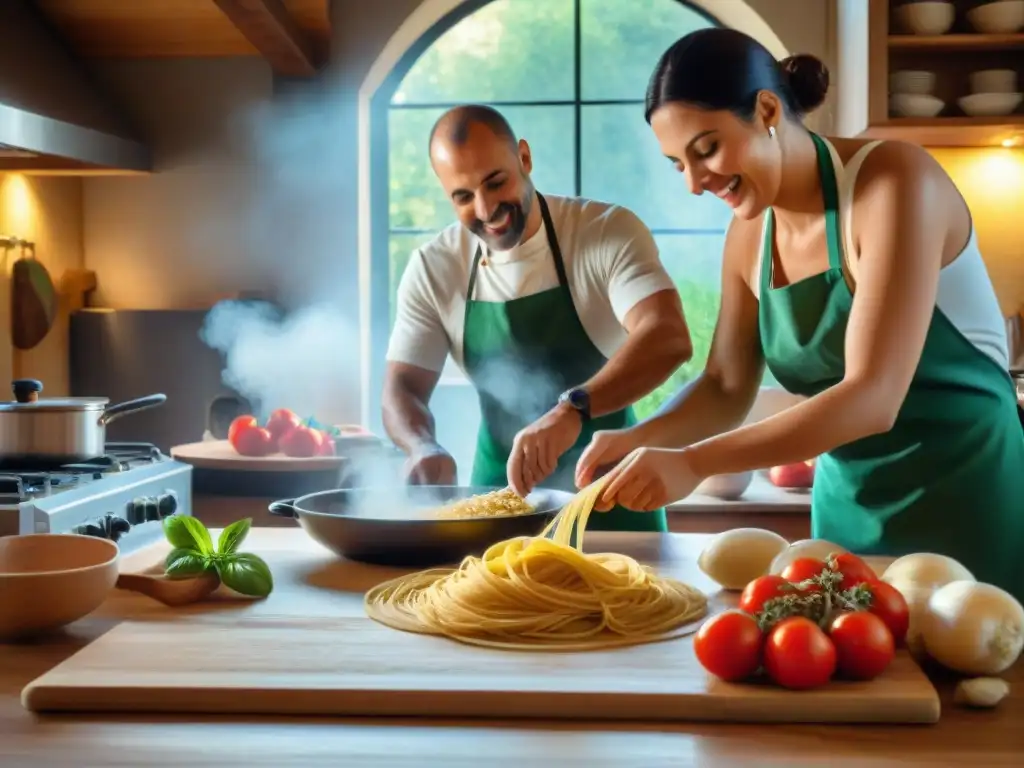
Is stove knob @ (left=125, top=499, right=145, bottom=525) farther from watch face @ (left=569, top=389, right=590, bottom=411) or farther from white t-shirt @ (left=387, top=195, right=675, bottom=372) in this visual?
watch face @ (left=569, top=389, right=590, bottom=411)

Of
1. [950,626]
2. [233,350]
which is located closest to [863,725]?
[950,626]

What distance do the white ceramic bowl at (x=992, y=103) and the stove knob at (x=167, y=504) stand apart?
2.97 metres

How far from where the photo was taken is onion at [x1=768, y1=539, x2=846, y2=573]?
143 centimetres

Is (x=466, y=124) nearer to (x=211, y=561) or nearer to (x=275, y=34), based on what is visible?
(x=211, y=561)

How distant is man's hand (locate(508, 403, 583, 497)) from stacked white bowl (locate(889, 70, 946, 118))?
2.35m

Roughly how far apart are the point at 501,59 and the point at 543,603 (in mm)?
3674

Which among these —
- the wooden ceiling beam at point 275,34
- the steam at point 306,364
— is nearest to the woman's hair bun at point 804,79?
the wooden ceiling beam at point 275,34

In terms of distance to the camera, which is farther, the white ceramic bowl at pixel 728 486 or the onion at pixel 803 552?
the white ceramic bowl at pixel 728 486

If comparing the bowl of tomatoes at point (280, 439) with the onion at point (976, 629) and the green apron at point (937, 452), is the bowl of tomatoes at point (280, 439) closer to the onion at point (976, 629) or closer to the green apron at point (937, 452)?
the green apron at point (937, 452)

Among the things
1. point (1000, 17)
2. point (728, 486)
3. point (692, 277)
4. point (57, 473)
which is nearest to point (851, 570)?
point (57, 473)

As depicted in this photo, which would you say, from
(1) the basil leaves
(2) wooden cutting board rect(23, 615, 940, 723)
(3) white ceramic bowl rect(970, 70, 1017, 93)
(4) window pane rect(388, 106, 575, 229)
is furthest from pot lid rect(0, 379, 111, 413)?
(3) white ceramic bowl rect(970, 70, 1017, 93)

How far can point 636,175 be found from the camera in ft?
15.8

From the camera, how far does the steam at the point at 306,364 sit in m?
4.23

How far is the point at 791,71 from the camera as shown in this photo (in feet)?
5.57
